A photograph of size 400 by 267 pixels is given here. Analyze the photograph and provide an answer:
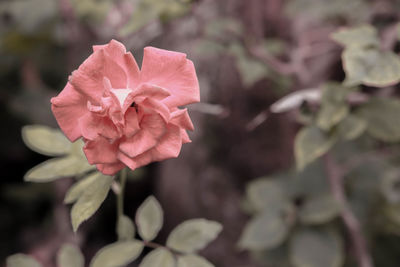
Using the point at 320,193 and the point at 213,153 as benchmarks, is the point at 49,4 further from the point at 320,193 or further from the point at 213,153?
the point at 320,193

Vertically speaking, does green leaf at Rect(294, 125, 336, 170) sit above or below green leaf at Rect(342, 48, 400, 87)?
below

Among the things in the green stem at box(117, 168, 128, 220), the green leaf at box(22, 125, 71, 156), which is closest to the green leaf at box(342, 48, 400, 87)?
the green stem at box(117, 168, 128, 220)

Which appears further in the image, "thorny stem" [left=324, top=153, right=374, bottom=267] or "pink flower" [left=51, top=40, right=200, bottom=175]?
"thorny stem" [left=324, top=153, right=374, bottom=267]

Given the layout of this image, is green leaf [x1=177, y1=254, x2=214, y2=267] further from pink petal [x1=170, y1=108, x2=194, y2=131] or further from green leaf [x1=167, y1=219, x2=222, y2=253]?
pink petal [x1=170, y1=108, x2=194, y2=131]

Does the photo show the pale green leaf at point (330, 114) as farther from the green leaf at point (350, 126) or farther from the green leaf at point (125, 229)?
the green leaf at point (125, 229)

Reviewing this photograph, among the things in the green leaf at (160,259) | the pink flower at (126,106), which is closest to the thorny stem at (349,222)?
the green leaf at (160,259)

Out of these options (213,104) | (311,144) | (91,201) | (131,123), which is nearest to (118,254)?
(91,201)
